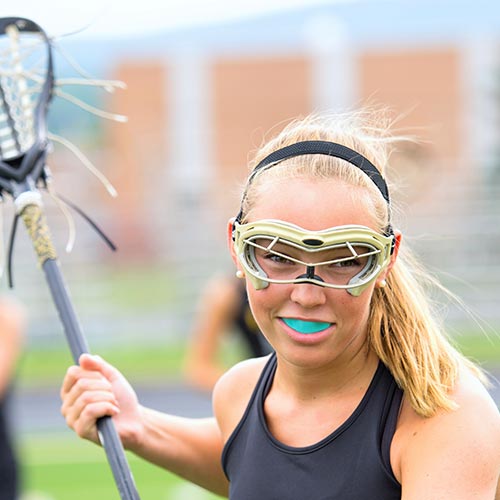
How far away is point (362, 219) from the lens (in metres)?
2.62

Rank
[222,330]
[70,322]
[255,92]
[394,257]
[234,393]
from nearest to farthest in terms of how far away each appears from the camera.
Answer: [394,257] < [234,393] < [70,322] < [222,330] < [255,92]

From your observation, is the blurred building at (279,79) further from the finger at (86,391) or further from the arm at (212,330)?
the finger at (86,391)

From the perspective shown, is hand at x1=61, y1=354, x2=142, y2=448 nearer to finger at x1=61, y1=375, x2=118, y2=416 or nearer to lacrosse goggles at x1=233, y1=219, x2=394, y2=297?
finger at x1=61, y1=375, x2=118, y2=416

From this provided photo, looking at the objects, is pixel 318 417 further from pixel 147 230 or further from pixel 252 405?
pixel 147 230

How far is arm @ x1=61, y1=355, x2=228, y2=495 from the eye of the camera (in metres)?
3.20

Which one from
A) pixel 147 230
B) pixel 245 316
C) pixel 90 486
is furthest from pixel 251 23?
pixel 245 316

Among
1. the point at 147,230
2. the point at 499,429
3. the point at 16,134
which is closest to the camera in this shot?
the point at 499,429

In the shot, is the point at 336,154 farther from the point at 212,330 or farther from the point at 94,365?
the point at 212,330

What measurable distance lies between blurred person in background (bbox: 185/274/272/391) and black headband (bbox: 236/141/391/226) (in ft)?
12.6

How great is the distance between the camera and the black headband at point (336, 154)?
271cm

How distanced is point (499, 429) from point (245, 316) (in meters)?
4.30

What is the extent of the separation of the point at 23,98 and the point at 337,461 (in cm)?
174

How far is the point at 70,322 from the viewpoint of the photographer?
336cm

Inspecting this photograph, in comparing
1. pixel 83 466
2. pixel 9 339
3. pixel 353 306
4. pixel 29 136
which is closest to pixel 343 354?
pixel 353 306
